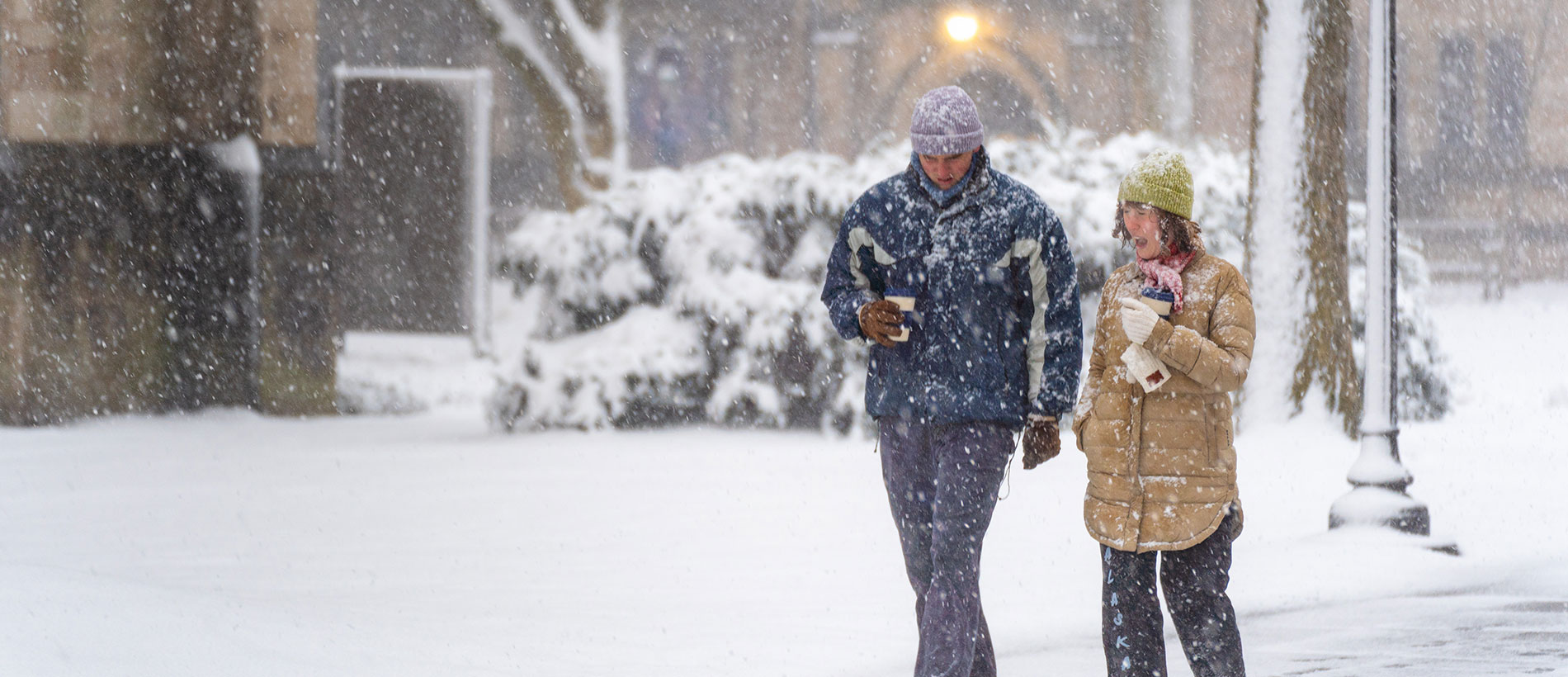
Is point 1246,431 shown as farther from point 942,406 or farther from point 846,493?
point 942,406

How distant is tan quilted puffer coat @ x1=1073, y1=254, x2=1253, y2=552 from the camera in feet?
13.3

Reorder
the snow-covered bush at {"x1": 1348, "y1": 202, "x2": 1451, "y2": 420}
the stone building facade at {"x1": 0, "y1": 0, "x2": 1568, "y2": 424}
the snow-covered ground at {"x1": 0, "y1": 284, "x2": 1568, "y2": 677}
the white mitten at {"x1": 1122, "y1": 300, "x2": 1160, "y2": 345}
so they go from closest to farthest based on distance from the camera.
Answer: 1. the white mitten at {"x1": 1122, "y1": 300, "x2": 1160, "y2": 345}
2. the snow-covered ground at {"x1": 0, "y1": 284, "x2": 1568, "y2": 677}
3. the snow-covered bush at {"x1": 1348, "y1": 202, "x2": 1451, "y2": 420}
4. the stone building facade at {"x1": 0, "y1": 0, "x2": 1568, "y2": 424}

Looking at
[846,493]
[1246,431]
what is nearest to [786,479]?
[846,493]

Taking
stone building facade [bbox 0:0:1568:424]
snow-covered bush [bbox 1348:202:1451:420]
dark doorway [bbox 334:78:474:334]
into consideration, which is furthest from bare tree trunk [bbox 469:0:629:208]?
snow-covered bush [bbox 1348:202:1451:420]

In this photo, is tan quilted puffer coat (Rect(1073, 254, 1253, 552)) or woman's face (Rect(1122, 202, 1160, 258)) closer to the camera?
tan quilted puffer coat (Rect(1073, 254, 1253, 552))

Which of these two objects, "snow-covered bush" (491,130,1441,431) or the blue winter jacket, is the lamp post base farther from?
"snow-covered bush" (491,130,1441,431)

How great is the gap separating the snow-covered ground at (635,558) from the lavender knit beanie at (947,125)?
0.99 metres

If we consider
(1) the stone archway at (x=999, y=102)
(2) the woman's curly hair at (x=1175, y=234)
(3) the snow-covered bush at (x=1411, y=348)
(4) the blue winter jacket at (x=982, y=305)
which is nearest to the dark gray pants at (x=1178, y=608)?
(4) the blue winter jacket at (x=982, y=305)

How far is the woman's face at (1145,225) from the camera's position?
415 centimetres

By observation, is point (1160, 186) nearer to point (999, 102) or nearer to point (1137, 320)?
point (1137, 320)

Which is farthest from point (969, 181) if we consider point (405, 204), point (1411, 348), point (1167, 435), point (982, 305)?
point (405, 204)

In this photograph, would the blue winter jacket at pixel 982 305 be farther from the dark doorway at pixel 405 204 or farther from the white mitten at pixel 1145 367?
the dark doorway at pixel 405 204

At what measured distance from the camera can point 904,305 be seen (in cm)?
425

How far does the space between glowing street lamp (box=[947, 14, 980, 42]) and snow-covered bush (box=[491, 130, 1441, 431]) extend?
47.2 ft
